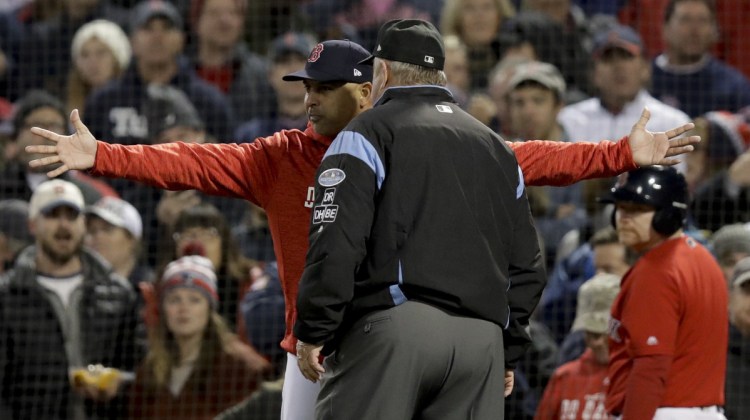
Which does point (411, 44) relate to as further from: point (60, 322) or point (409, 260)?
point (60, 322)

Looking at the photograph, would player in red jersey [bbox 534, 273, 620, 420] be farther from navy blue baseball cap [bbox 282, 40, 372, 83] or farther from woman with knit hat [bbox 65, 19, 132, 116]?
woman with knit hat [bbox 65, 19, 132, 116]

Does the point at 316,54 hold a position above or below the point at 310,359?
above

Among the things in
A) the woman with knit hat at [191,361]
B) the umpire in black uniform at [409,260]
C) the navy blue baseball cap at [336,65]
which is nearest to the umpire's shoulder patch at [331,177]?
the umpire in black uniform at [409,260]

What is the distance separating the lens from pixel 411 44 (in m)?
3.78

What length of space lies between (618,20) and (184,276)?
397cm

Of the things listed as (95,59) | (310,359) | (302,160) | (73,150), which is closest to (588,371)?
(302,160)

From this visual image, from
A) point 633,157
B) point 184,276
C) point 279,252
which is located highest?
point 633,157

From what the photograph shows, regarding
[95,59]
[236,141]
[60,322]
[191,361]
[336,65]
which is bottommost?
[191,361]

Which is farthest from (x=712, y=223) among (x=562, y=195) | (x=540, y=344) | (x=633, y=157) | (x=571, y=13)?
(x=633, y=157)

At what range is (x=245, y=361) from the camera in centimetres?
669

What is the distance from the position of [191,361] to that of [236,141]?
2.14 meters

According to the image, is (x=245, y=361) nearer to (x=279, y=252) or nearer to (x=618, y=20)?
(x=279, y=252)

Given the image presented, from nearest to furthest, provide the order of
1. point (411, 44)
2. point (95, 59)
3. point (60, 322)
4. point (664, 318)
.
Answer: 1. point (411, 44)
2. point (664, 318)
3. point (60, 322)
4. point (95, 59)

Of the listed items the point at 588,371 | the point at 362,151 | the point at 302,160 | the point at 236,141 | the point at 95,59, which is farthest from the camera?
the point at 95,59
